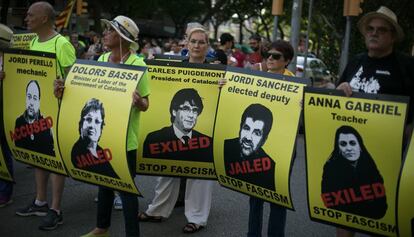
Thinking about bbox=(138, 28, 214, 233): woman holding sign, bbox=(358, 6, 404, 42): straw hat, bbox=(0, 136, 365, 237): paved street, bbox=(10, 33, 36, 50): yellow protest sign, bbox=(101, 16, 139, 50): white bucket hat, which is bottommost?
bbox=(0, 136, 365, 237): paved street

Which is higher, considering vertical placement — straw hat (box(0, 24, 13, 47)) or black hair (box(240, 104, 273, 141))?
straw hat (box(0, 24, 13, 47))

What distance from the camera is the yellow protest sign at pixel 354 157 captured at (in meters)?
3.35

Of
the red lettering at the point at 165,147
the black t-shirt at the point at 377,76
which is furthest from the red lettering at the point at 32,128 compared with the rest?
the black t-shirt at the point at 377,76

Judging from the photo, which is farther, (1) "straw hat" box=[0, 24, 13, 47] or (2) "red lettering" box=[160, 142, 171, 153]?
(1) "straw hat" box=[0, 24, 13, 47]

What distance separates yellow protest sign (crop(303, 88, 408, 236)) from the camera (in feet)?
11.0

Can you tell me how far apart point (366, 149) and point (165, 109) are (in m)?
1.91

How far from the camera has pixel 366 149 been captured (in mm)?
3436

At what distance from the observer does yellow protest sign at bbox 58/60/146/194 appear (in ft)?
12.9

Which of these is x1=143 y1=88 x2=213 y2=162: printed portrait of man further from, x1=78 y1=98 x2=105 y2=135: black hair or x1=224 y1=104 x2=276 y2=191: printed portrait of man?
x1=78 y1=98 x2=105 y2=135: black hair

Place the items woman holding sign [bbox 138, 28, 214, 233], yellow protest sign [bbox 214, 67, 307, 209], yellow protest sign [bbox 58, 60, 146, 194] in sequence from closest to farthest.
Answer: yellow protest sign [bbox 214, 67, 307, 209] < yellow protest sign [bbox 58, 60, 146, 194] < woman holding sign [bbox 138, 28, 214, 233]

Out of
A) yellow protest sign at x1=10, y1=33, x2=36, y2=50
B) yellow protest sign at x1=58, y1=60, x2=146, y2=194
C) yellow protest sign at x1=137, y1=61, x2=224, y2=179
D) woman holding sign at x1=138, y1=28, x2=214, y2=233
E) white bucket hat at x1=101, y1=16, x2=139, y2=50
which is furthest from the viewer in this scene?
yellow protest sign at x1=10, y1=33, x2=36, y2=50

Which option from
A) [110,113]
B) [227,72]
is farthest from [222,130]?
[110,113]

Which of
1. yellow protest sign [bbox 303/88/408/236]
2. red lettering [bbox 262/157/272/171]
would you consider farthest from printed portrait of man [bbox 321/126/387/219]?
red lettering [bbox 262/157/272/171]

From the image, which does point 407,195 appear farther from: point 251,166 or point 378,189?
point 251,166
